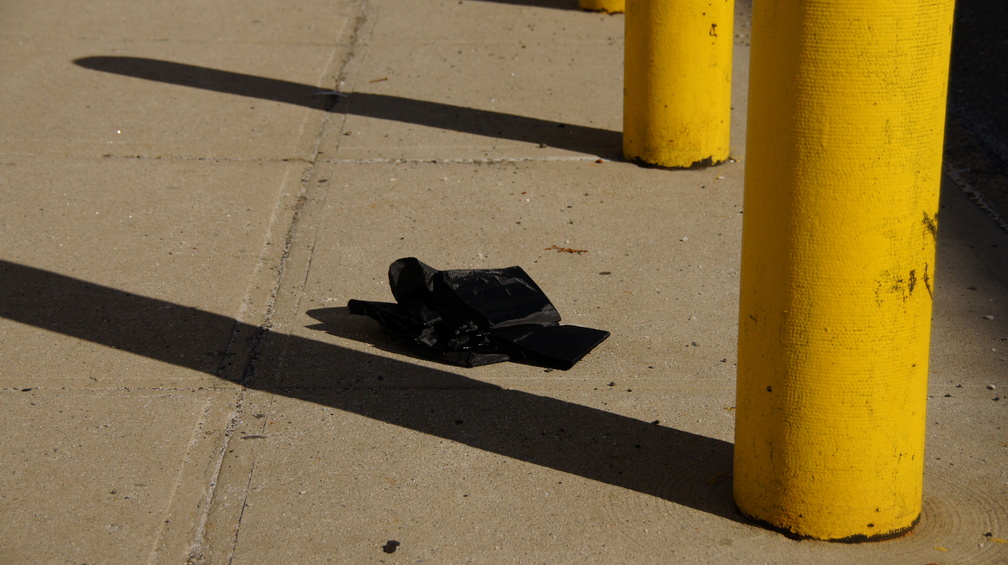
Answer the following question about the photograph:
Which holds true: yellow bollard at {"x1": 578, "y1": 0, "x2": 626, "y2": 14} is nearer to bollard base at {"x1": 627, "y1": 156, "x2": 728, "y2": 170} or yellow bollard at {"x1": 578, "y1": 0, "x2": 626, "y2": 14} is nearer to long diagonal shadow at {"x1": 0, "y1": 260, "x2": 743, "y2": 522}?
bollard base at {"x1": 627, "y1": 156, "x2": 728, "y2": 170}

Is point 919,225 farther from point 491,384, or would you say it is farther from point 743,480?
point 491,384

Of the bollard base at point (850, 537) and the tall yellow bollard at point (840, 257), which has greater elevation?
the tall yellow bollard at point (840, 257)

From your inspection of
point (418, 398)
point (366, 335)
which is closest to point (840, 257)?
point (418, 398)

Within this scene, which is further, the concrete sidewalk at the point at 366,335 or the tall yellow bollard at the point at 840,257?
the concrete sidewalk at the point at 366,335

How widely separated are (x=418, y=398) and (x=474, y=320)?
1.70 feet

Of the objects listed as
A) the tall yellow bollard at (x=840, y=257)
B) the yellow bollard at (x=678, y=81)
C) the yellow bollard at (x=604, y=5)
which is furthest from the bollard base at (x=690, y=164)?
the yellow bollard at (x=604, y=5)

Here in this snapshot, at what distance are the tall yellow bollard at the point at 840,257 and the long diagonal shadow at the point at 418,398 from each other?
389 mm

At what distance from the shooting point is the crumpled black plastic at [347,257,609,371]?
4012 millimetres

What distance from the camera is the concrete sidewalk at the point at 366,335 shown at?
3021 millimetres

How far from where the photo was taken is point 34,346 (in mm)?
4031

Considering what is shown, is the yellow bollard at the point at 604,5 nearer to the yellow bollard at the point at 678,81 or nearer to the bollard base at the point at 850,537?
the yellow bollard at the point at 678,81

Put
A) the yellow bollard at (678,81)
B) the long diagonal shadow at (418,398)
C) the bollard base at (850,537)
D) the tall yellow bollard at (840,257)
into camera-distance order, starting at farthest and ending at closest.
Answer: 1. the yellow bollard at (678,81)
2. the long diagonal shadow at (418,398)
3. the bollard base at (850,537)
4. the tall yellow bollard at (840,257)

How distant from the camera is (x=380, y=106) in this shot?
7.18 metres

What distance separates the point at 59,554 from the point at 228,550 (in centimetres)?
46
